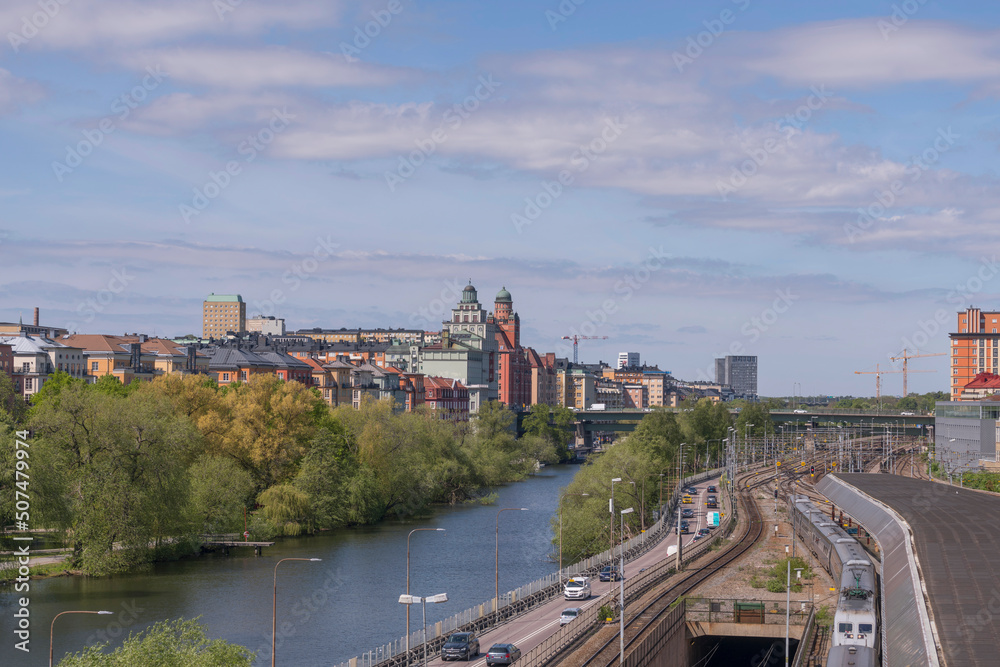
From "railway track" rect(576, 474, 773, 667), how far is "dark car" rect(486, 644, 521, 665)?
96.4 inches

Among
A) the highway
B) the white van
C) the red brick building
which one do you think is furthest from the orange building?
the white van

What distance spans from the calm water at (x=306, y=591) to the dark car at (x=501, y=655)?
869 centimetres

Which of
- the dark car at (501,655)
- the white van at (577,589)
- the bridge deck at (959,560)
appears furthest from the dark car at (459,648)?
the bridge deck at (959,560)

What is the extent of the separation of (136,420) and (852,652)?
138ft

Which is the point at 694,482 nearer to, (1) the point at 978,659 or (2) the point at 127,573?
(2) the point at 127,573

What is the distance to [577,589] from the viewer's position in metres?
51.8

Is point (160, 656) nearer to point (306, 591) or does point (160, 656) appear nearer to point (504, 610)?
point (504, 610)

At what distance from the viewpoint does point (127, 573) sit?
5959cm

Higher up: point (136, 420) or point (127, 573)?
point (136, 420)

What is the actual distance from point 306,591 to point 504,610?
13.8m

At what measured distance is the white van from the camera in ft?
170

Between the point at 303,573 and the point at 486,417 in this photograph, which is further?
the point at 486,417

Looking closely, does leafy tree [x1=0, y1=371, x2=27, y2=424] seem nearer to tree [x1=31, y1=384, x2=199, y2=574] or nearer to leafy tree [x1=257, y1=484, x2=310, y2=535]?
tree [x1=31, y1=384, x2=199, y2=574]

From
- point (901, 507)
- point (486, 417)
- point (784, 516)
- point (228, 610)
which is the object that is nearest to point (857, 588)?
point (901, 507)
